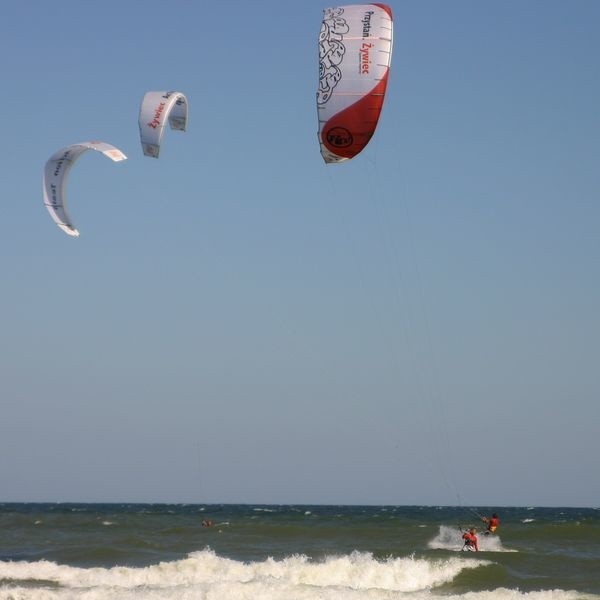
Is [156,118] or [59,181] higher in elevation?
[156,118]

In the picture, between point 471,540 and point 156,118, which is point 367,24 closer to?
point 156,118

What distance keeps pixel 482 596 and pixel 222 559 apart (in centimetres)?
790

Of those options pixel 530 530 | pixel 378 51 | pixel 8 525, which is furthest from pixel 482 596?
pixel 8 525

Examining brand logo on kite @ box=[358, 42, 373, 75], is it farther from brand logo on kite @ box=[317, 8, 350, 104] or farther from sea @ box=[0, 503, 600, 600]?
sea @ box=[0, 503, 600, 600]

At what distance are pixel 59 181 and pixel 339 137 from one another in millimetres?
6489

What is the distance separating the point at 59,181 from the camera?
20.9m

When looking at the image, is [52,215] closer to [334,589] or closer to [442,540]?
[334,589]

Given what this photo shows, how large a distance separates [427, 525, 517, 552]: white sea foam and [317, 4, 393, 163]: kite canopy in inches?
547

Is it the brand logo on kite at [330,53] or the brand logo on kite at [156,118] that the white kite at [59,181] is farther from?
the brand logo on kite at [330,53]

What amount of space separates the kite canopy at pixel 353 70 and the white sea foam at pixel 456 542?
45.6 feet

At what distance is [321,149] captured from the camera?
17109 mm

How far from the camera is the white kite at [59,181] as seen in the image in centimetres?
2072

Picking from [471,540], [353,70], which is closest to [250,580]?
[471,540]

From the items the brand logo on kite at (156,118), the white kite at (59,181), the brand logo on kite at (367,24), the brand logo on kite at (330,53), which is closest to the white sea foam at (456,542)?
the white kite at (59,181)
